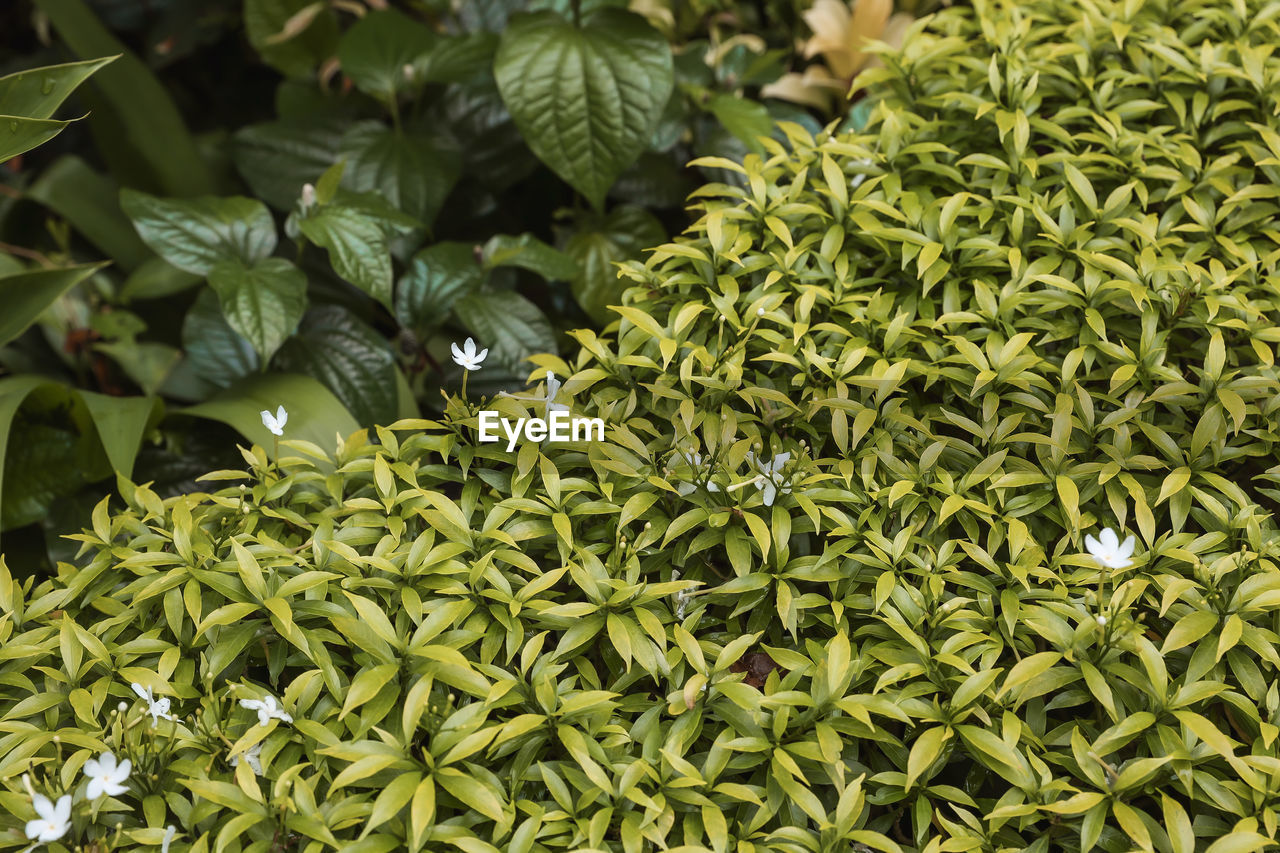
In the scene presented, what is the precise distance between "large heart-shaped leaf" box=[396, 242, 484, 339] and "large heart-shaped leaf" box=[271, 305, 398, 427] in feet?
0.28

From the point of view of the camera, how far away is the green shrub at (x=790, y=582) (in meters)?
0.90

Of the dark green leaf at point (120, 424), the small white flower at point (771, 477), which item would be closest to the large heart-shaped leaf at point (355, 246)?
A: the dark green leaf at point (120, 424)

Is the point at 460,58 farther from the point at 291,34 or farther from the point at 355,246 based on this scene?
the point at 355,246

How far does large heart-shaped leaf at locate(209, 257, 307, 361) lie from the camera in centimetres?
163

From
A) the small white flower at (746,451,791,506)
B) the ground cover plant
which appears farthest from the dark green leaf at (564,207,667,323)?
the small white flower at (746,451,791,506)

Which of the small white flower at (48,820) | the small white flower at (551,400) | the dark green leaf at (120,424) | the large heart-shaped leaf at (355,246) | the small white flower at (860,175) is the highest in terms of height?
the small white flower at (860,175)

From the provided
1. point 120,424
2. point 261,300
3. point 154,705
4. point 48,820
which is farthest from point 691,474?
point 120,424

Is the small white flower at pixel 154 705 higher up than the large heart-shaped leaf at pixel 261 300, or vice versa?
the small white flower at pixel 154 705

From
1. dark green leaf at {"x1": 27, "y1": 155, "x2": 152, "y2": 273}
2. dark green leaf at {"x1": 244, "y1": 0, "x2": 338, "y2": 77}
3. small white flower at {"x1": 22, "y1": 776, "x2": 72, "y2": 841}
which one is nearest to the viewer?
small white flower at {"x1": 22, "y1": 776, "x2": 72, "y2": 841}

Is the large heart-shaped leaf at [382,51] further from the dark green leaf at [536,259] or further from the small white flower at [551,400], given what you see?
the small white flower at [551,400]

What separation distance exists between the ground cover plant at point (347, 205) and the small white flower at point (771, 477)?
0.79m

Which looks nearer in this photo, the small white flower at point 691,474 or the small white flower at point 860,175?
the small white flower at point 691,474

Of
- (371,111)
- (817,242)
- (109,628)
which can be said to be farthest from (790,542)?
(371,111)

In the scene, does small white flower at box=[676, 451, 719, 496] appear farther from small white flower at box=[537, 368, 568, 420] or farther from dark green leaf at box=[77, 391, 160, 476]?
dark green leaf at box=[77, 391, 160, 476]
